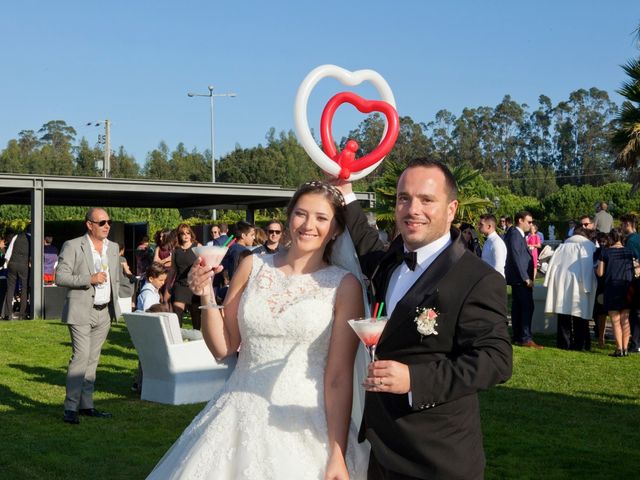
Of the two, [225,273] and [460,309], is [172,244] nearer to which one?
[225,273]

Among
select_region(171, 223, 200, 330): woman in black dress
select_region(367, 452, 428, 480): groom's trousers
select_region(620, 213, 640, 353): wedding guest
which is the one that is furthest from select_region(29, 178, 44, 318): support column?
select_region(367, 452, 428, 480): groom's trousers

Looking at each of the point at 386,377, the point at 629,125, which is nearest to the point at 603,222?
the point at 629,125

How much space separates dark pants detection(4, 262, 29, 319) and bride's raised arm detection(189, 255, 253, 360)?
16.2 meters

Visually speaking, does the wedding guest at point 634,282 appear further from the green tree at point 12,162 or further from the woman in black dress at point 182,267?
the green tree at point 12,162

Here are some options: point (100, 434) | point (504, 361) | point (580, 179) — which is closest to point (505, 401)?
point (100, 434)

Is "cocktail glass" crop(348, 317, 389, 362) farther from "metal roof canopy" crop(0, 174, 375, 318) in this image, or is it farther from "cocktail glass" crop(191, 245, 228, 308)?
"metal roof canopy" crop(0, 174, 375, 318)

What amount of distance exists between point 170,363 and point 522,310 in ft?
21.4

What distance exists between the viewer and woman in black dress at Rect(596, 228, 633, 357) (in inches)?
497

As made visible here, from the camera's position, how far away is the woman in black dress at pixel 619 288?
12.6m

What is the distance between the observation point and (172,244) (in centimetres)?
1291

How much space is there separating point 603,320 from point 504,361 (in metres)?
11.9

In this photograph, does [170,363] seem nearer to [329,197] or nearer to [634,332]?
[329,197]

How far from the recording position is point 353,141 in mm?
4191

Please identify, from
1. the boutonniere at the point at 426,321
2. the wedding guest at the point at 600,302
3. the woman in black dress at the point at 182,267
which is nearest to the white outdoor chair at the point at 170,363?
the woman in black dress at the point at 182,267
